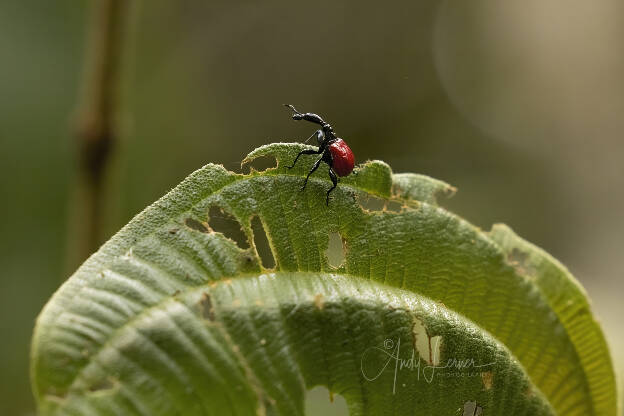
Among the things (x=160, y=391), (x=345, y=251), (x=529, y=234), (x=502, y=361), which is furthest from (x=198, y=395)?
(x=529, y=234)

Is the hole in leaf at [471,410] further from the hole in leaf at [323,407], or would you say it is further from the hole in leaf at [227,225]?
the hole in leaf at [323,407]

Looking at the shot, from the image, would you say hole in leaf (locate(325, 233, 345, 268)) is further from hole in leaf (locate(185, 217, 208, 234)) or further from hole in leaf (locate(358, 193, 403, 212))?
hole in leaf (locate(185, 217, 208, 234))

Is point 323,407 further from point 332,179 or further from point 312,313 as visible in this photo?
point 312,313

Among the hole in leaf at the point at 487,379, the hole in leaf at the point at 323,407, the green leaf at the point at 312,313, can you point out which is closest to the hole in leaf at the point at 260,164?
the green leaf at the point at 312,313

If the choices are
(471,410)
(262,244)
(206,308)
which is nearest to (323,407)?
(471,410)

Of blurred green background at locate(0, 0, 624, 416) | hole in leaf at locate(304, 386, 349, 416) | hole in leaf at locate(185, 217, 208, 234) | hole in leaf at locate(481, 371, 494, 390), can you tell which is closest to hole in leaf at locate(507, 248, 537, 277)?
hole in leaf at locate(481, 371, 494, 390)

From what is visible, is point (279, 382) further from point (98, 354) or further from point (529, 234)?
point (529, 234)
